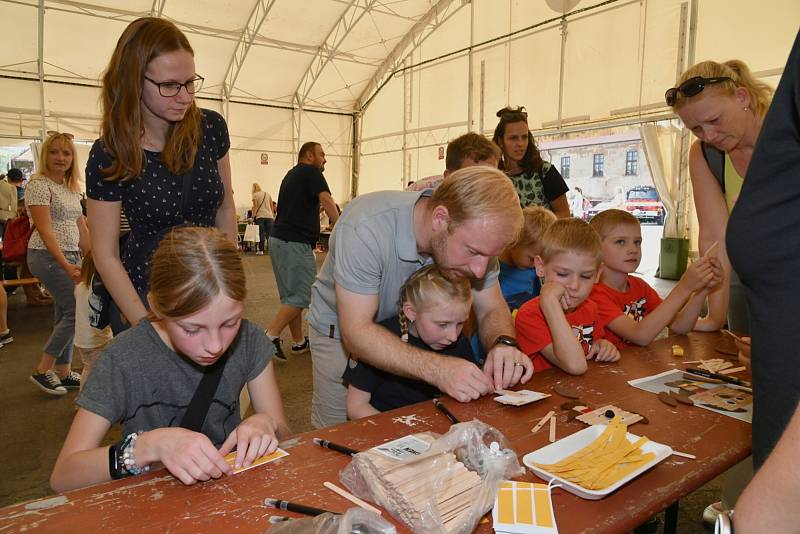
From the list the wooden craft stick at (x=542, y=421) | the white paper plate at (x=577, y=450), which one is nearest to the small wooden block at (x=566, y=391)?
the wooden craft stick at (x=542, y=421)

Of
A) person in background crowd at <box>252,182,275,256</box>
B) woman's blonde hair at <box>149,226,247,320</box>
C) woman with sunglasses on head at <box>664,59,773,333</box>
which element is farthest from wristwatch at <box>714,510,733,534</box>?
person in background crowd at <box>252,182,275,256</box>

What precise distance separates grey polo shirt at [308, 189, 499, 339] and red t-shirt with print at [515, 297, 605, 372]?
1.57ft

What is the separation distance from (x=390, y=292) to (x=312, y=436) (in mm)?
718

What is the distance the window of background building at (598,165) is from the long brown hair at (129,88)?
1134 centimetres

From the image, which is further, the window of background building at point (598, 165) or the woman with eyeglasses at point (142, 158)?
the window of background building at point (598, 165)

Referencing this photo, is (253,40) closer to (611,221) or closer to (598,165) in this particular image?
(598,165)

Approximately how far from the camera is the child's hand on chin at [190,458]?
3.54 feet

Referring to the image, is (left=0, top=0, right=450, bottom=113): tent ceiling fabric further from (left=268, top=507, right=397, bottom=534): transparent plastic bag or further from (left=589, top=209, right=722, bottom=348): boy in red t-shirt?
(left=268, top=507, right=397, bottom=534): transparent plastic bag

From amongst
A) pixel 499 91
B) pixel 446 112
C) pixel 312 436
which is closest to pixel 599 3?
pixel 499 91

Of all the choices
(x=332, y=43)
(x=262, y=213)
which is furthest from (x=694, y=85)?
(x=332, y=43)

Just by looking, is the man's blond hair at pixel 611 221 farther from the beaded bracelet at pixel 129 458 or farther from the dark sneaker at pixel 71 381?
the dark sneaker at pixel 71 381

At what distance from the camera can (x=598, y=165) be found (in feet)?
39.2

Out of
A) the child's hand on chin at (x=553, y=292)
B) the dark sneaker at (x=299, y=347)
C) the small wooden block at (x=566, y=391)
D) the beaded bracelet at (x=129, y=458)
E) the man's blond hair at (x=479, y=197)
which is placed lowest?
the dark sneaker at (x=299, y=347)

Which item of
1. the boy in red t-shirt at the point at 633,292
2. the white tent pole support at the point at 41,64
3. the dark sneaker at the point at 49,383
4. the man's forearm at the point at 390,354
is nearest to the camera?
the man's forearm at the point at 390,354
